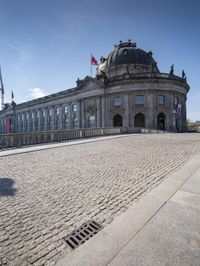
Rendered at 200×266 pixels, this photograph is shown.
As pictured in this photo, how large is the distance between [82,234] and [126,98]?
3857cm

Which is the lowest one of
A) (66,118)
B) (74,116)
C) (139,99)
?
(66,118)

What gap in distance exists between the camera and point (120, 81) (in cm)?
3944

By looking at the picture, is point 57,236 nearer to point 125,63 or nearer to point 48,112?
point 125,63

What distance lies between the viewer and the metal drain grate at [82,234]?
2.48 meters

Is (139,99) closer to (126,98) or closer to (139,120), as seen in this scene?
(126,98)

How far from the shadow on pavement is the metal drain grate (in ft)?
7.40

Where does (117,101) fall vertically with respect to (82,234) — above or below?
above

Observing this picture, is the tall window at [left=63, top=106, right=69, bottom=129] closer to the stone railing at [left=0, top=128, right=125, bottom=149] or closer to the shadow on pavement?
the stone railing at [left=0, top=128, right=125, bottom=149]

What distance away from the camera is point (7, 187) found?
14.8 ft

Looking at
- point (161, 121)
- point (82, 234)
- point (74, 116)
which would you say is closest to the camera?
point (82, 234)

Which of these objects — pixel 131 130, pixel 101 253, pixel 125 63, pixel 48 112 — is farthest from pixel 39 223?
pixel 48 112

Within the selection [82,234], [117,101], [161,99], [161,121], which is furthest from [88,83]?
[82,234]

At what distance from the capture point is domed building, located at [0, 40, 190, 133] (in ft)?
124

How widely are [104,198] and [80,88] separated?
45791mm
